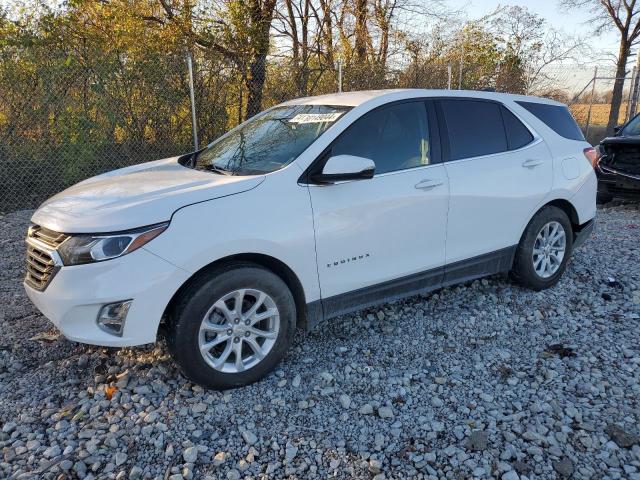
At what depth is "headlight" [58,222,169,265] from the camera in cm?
266

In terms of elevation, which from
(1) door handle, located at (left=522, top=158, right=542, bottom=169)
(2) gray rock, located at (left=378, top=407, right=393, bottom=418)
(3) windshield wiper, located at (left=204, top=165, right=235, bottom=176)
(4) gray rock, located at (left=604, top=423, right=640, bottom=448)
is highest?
(3) windshield wiper, located at (left=204, top=165, right=235, bottom=176)

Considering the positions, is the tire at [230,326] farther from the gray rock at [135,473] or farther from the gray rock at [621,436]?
the gray rock at [621,436]

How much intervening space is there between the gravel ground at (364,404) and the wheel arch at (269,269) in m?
0.43

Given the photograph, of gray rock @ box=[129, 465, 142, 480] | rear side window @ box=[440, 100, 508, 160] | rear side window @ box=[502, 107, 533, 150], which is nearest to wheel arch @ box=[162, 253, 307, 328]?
gray rock @ box=[129, 465, 142, 480]

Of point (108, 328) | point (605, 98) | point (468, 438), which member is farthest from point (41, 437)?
point (605, 98)

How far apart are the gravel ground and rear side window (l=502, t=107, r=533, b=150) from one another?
1.38 metres

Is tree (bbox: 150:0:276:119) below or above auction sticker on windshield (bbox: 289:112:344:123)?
above

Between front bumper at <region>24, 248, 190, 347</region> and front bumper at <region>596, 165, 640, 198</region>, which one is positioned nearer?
front bumper at <region>24, 248, 190, 347</region>

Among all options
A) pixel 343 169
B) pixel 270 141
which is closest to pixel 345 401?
pixel 343 169

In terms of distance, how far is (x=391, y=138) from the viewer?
3578mm

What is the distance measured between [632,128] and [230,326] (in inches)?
307

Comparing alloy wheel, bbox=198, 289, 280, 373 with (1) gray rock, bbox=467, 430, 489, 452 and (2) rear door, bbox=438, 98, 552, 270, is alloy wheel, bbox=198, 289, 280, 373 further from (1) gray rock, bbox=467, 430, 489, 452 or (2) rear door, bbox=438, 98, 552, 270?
(2) rear door, bbox=438, 98, 552, 270

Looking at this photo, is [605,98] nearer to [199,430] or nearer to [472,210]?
[472,210]

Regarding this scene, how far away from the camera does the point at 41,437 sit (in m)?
2.67
